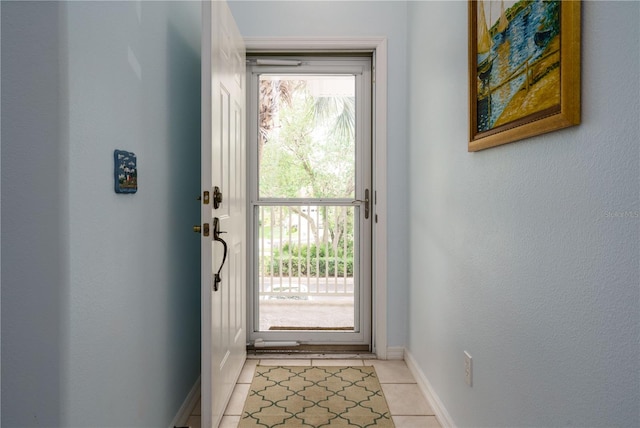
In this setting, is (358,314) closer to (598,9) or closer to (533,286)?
(533,286)

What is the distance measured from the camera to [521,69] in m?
1.29

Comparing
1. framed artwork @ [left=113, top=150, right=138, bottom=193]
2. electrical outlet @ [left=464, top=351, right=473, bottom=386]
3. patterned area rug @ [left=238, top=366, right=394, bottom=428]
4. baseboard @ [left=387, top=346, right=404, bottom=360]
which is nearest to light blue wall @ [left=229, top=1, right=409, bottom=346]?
baseboard @ [left=387, top=346, right=404, bottom=360]

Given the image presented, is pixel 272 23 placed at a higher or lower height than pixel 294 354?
higher

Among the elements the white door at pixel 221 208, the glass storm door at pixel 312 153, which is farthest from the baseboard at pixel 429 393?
the white door at pixel 221 208

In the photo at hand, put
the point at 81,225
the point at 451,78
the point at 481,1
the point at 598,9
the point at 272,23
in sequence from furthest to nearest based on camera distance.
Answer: the point at 272,23 → the point at 451,78 → the point at 481,1 → the point at 81,225 → the point at 598,9

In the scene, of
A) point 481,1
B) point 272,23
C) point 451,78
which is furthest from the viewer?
point 272,23

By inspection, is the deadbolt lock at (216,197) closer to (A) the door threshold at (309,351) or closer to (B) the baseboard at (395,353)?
(A) the door threshold at (309,351)

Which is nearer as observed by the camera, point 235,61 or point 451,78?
point 451,78

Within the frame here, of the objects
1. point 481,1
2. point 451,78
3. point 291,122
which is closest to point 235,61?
point 291,122

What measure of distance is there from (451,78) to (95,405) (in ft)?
5.89

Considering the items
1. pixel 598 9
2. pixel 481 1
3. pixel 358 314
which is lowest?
pixel 358 314

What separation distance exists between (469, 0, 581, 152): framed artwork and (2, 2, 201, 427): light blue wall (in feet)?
3.94

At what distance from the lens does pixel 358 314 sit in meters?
3.16

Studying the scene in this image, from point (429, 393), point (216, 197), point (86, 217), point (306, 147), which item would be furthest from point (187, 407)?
point (306, 147)
